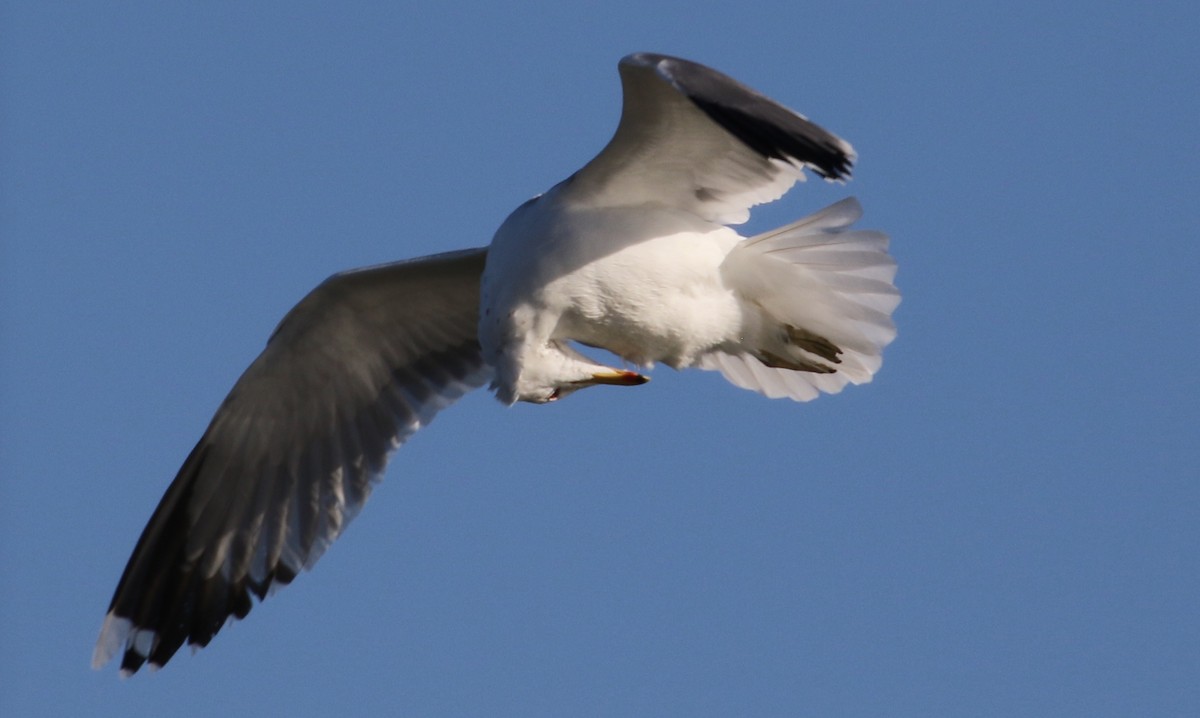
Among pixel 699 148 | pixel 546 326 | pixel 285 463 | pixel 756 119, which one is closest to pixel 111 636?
pixel 285 463

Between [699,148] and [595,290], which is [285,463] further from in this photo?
[699,148]

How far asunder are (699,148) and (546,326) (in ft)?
2.57

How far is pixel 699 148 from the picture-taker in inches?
221

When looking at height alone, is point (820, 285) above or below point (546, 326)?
above

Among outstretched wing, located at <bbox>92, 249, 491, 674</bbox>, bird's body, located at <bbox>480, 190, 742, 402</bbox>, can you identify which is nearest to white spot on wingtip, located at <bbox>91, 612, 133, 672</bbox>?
outstretched wing, located at <bbox>92, 249, 491, 674</bbox>

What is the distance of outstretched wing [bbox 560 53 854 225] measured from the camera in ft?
15.7

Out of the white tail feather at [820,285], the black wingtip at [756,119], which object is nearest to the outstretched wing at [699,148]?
the black wingtip at [756,119]

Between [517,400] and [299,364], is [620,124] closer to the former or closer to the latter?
[517,400]

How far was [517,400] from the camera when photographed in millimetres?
5496

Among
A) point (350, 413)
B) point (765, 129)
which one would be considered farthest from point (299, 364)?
point (765, 129)

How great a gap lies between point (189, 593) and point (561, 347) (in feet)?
7.26

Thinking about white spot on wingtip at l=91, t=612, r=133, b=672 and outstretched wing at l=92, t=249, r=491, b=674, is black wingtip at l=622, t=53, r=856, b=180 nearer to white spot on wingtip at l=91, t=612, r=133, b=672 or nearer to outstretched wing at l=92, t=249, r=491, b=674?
outstretched wing at l=92, t=249, r=491, b=674

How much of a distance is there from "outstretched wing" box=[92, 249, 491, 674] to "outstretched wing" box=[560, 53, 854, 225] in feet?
4.21

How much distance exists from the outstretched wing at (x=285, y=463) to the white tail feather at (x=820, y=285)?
52.0 inches
